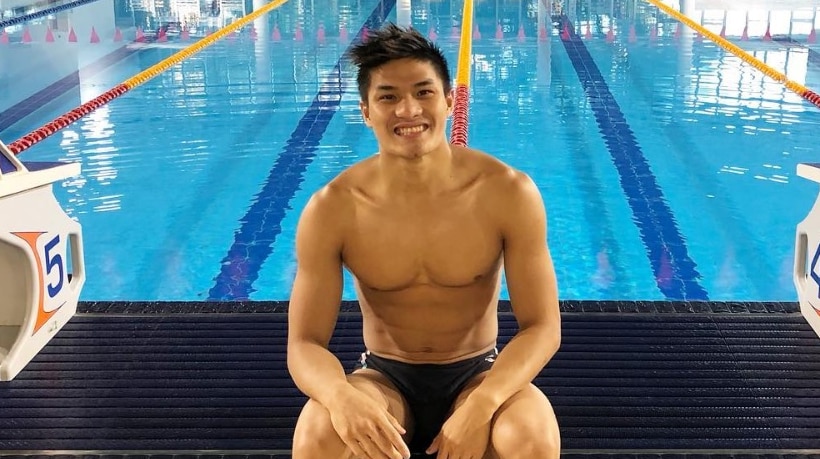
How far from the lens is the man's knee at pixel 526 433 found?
143 centimetres

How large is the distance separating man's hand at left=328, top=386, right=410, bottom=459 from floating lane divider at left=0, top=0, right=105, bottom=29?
9.83 metres

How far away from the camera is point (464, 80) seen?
243 inches

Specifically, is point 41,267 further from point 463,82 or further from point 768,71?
point 768,71

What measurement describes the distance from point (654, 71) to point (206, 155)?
3959 mm

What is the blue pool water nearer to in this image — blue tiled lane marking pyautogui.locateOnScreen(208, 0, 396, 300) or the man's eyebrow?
blue tiled lane marking pyautogui.locateOnScreen(208, 0, 396, 300)

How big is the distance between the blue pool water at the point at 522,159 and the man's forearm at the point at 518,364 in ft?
6.22

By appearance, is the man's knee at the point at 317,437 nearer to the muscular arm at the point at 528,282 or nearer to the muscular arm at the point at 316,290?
the muscular arm at the point at 316,290

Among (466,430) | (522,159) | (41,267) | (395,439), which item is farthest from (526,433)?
(522,159)

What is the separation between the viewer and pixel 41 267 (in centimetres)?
241

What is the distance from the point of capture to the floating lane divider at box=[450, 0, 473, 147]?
419cm

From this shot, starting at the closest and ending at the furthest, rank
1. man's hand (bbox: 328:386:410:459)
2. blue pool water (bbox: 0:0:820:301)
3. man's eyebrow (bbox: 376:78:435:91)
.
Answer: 1. man's hand (bbox: 328:386:410:459)
2. man's eyebrow (bbox: 376:78:435:91)
3. blue pool water (bbox: 0:0:820:301)

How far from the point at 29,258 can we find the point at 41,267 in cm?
8

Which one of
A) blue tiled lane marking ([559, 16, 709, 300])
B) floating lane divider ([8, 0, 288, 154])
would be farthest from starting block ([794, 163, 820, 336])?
floating lane divider ([8, 0, 288, 154])

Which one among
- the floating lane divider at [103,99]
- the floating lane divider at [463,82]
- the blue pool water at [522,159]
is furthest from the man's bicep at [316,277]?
the floating lane divider at [103,99]
